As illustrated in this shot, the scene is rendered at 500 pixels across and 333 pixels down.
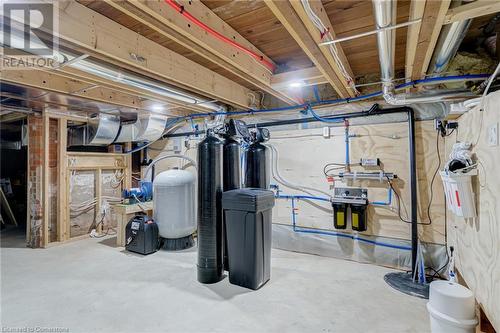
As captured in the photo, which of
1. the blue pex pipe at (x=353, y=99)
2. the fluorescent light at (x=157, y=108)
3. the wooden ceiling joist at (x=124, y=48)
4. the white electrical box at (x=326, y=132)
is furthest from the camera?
the fluorescent light at (x=157, y=108)

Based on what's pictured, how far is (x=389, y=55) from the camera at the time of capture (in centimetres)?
190

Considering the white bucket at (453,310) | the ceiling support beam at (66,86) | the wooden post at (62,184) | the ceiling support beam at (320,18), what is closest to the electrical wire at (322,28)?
the ceiling support beam at (320,18)

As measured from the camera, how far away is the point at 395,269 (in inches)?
122

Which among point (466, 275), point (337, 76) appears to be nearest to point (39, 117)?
point (337, 76)

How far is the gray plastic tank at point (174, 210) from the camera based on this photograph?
3.85 metres

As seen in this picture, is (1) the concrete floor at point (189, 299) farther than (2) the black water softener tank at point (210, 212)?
No

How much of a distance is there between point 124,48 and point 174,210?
2395mm

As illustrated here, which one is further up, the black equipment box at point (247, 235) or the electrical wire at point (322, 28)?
the electrical wire at point (322, 28)

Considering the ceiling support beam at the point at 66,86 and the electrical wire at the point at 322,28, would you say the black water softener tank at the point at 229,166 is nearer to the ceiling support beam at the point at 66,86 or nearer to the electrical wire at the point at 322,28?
the electrical wire at the point at 322,28

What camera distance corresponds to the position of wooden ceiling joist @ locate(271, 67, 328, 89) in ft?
8.64

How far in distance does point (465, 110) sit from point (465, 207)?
833 mm

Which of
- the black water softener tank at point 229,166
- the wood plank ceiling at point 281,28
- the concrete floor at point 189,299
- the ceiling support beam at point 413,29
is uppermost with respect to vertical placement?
the wood plank ceiling at point 281,28

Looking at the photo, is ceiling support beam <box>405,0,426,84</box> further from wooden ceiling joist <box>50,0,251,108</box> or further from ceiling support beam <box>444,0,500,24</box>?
wooden ceiling joist <box>50,0,251,108</box>

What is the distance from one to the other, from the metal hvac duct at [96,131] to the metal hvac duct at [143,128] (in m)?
0.14
